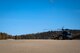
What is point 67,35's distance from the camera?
42.6m

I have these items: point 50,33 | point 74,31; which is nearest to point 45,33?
point 50,33

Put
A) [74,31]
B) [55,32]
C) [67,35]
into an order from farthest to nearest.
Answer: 1. [74,31]
2. [55,32]
3. [67,35]

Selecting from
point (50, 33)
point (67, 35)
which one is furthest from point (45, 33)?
point (67, 35)

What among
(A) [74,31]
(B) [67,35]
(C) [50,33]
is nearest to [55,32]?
(C) [50,33]

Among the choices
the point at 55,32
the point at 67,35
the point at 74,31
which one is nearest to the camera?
the point at 67,35

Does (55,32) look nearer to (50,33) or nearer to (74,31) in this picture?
(50,33)

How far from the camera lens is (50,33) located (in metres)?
60.5

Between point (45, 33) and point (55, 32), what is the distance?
13.8ft

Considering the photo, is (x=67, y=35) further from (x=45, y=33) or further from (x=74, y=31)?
(x=74, y=31)

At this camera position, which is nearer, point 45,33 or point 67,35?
point 67,35

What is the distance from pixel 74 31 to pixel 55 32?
1016cm

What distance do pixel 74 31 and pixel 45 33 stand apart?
34.6 feet

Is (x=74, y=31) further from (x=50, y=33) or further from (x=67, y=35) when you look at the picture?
(x=67, y=35)

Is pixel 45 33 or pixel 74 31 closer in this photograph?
pixel 45 33
